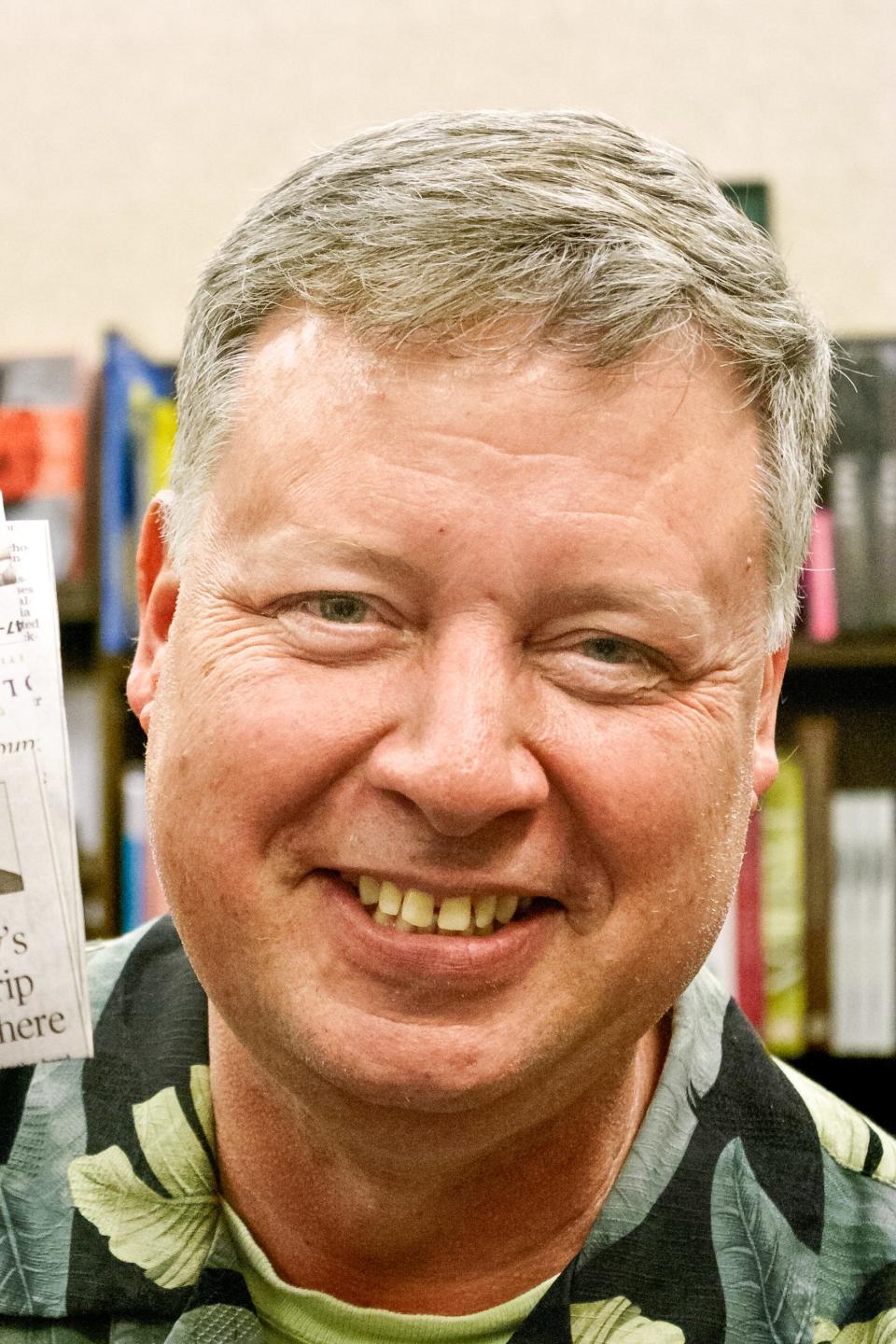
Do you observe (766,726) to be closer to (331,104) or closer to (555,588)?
(555,588)

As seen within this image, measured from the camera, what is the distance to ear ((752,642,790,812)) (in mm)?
1042

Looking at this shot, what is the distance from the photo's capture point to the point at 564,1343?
960mm

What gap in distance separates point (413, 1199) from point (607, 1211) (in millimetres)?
149

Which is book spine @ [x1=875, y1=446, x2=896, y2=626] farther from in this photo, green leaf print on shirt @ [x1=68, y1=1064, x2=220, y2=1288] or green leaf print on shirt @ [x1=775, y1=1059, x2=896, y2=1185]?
green leaf print on shirt @ [x1=68, y1=1064, x2=220, y2=1288]

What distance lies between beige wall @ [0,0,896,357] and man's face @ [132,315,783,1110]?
171 cm

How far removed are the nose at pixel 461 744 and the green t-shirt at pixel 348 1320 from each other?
0.40 meters

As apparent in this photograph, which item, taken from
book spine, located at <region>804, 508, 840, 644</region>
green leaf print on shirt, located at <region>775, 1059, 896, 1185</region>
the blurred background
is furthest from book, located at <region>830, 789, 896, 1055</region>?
green leaf print on shirt, located at <region>775, 1059, 896, 1185</region>

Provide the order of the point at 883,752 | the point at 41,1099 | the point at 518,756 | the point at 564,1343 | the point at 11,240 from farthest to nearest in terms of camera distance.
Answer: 1. the point at 11,240
2. the point at 883,752
3. the point at 41,1099
4. the point at 564,1343
5. the point at 518,756

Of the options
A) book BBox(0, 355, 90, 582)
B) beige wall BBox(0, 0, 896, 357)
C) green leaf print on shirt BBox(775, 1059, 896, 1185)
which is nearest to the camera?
green leaf print on shirt BBox(775, 1059, 896, 1185)

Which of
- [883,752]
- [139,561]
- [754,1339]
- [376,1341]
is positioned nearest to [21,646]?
[139,561]

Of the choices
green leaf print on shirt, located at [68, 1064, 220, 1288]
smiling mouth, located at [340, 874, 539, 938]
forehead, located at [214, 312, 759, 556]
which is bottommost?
green leaf print on shirt, located at [68, 1064, 220, 1288]

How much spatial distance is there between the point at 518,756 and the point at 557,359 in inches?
10.1

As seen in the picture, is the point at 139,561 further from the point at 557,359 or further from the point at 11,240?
the point at 11,240

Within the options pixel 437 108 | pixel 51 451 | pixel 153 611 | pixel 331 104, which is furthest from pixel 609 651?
pixel 331 104
